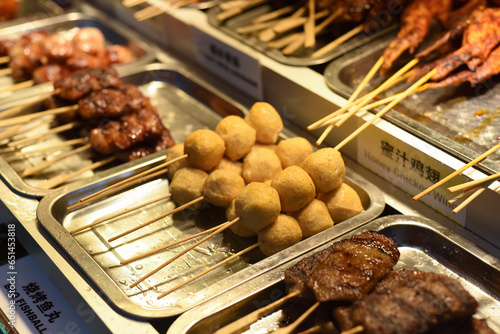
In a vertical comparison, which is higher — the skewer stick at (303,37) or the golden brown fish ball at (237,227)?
the skewer stick at (303,37)

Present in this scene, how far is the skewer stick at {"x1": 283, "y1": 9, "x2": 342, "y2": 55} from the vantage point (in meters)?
4.11

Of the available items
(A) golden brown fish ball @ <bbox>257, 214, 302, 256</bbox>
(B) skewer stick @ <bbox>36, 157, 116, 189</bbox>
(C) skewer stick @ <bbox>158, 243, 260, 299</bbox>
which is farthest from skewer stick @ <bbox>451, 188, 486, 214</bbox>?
(B) skewer stick @ <bbox>36, 157, 116, 189</bbox>

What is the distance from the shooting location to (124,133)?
12.4ft

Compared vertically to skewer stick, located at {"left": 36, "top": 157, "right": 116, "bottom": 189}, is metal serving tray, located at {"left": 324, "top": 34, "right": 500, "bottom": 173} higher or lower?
higher

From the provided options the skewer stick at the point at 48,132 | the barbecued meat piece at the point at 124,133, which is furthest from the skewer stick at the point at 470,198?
the skewer stick at the point at 48,132

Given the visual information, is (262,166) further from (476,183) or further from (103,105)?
(103,105)

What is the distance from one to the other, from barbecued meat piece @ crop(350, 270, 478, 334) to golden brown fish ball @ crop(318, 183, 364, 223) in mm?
738

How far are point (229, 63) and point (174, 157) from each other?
113 cm

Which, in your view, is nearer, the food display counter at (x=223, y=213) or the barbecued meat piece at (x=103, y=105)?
the food display counter at (x=223, y=213)

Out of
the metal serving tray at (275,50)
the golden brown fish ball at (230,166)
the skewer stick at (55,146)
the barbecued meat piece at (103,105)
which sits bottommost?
the skewer stick at (55,146)

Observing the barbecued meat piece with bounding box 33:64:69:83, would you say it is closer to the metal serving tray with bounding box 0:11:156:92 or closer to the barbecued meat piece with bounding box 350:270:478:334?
the metal serving tray with bounding box 0:11:156:92

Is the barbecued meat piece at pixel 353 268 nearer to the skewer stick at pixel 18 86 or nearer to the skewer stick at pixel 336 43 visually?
the skewer stick at pixel 336 43

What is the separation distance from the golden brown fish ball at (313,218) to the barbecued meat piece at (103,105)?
154cm

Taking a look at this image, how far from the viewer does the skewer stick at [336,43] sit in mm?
4012
